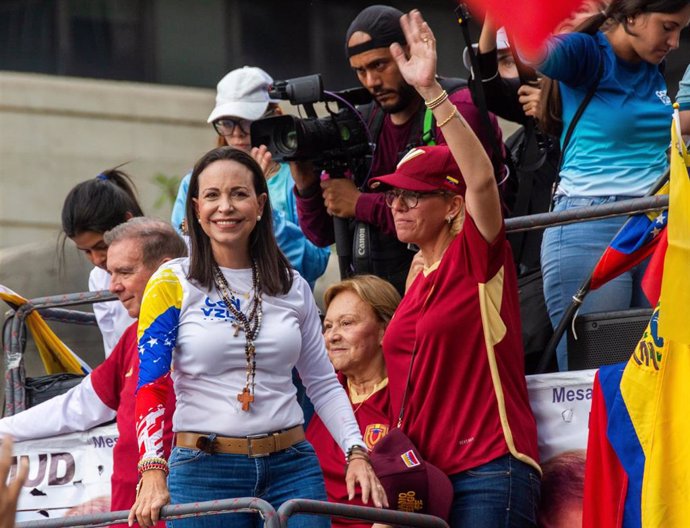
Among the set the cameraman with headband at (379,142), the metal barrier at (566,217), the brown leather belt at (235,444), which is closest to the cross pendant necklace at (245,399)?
the brown leather belt at (235,444)

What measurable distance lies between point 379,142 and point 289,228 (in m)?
0.63

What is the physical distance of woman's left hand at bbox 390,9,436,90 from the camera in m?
5.99

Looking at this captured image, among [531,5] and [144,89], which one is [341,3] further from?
[531,5]

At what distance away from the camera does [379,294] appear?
700 centimetres

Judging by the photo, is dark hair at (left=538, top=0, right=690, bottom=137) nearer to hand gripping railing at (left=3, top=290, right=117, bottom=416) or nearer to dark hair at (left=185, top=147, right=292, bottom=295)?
dark hair at (left=185, top=147, right=292, bottom=295)

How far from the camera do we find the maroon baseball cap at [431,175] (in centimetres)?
630

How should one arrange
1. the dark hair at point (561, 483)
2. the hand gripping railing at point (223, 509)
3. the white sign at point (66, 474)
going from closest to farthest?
1. the hand gripping railing at point (223, 509)
2. the dark hair at point (561, 483)
3. the white sign at point (66, 474)

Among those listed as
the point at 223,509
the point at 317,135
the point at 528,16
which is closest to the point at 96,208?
the point at 317,135

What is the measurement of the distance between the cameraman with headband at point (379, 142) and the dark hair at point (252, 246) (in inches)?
56.6

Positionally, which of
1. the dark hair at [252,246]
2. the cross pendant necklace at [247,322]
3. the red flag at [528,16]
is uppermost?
the red flag at [528,16]

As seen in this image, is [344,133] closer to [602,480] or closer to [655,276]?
[655,276]

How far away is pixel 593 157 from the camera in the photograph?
22.8 feet

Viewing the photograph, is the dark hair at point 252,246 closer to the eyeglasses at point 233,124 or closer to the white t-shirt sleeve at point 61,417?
the white t-shirt sleeve at point 61,417

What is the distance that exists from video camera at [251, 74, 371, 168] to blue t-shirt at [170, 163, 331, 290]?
0.86 ft
